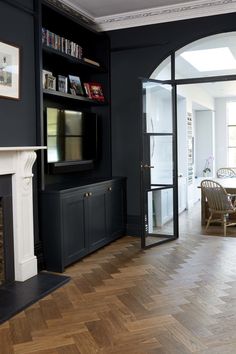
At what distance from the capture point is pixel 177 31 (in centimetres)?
503

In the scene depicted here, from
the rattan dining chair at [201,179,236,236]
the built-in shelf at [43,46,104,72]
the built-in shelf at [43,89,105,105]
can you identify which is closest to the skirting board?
the built-in shelf at [43,89,105,105]

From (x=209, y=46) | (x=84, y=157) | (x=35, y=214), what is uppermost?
(x=209, y=46)

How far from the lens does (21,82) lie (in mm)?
3801

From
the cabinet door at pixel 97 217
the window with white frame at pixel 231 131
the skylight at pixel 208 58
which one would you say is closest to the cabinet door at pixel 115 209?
the cabinet door at pixel 97 217

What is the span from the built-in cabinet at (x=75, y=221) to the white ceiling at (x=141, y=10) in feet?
7.06

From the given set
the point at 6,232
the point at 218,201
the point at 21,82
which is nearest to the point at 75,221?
the point at 6,232

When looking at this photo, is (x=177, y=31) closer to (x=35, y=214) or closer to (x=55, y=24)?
(x=55, y=24)

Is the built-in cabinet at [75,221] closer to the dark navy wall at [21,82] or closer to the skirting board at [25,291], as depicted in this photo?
the skirting board at [25,291]

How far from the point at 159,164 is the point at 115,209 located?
0.86 metres

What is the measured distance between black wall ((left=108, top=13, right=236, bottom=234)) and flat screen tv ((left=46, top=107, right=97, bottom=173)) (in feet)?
1.40

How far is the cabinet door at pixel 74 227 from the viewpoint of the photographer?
397 cm

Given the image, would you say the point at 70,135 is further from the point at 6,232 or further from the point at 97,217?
the point at 6,232

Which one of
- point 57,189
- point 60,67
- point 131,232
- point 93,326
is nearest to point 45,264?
point 57,189

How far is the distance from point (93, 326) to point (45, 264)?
1.40 meters
